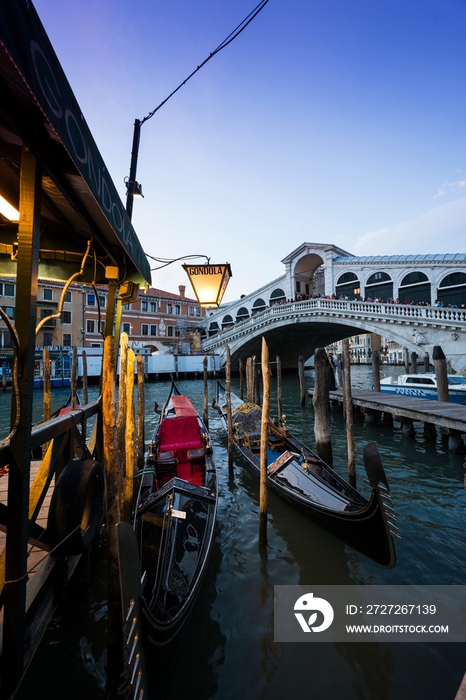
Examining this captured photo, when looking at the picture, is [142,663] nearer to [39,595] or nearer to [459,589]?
[39,595]

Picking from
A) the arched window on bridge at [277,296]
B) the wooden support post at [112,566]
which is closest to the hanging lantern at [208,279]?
the wooden support post at [112,566]

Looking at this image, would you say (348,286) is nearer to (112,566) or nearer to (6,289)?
(6,289)

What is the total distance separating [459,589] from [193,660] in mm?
2556

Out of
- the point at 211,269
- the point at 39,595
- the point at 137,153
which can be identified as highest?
the point at 137,153

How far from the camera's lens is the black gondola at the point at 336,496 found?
10.3 feet

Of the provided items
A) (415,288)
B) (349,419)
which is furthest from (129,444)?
(415,288)

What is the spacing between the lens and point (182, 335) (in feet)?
107

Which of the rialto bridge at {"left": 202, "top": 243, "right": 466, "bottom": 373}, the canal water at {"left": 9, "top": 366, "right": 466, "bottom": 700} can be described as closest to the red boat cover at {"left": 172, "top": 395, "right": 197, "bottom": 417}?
the canal water at {"left": 9, "top": 366, "right": 466, "bottom": 700}

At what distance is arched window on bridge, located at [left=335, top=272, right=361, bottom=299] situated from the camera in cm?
2444

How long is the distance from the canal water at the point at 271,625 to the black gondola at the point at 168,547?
44cm

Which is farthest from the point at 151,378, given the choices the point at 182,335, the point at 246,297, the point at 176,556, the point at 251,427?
the point at 176,556

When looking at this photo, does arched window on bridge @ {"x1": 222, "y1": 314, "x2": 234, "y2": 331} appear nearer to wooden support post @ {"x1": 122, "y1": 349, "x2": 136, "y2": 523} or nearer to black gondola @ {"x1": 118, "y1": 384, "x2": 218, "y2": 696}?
black gondola @ {"x1": 118, "y1": 384, "x2": 218, "y2": 696}

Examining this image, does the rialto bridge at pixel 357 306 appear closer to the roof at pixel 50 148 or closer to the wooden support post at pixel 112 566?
the roof at pixel 50 148

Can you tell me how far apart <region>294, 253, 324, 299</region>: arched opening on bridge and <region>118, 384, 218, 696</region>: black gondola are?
78.6ft
